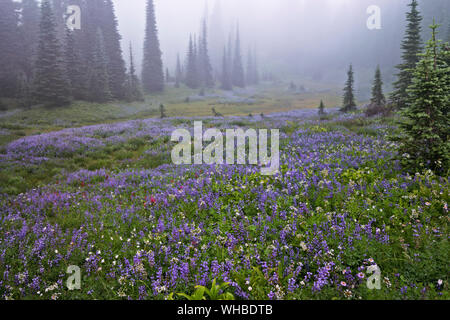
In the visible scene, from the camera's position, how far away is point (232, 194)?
250 inches

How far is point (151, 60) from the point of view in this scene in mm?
68688

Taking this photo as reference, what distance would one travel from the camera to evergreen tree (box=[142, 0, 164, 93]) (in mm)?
67875

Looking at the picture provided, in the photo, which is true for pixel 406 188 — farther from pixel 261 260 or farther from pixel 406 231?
pixel 261 260

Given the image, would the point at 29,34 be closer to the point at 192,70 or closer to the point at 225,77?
the point at 192,70

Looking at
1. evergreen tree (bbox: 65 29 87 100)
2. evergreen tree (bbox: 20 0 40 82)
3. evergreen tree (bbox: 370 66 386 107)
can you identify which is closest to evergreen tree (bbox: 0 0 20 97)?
evergreen tree (bbox: 20 0 40 82)

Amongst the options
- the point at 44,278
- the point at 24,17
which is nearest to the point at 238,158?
the point at 44,278

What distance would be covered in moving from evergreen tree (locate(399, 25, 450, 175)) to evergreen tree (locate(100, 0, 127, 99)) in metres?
50.6

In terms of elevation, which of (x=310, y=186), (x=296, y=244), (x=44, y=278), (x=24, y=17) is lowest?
(x=44, y=278)

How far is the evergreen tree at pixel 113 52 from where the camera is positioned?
4971 cm

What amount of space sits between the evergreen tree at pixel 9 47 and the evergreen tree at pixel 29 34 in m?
1.16

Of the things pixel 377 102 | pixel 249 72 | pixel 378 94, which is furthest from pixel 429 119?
pixel 249 72

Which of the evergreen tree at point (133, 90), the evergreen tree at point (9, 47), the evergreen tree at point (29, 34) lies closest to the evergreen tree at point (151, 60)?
the evergreen tree at point (133, 90)

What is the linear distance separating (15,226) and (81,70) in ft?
148

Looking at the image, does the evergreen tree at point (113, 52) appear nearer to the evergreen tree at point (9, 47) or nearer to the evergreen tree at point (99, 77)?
the evergreen tree at point (99, 77)
